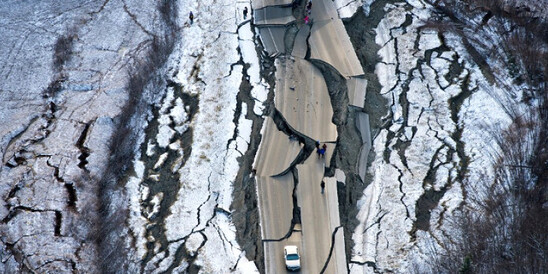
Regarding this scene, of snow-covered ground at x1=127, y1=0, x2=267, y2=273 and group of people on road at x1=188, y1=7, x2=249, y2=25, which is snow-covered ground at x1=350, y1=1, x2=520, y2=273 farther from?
group of people on road at x1=188, y1=7, x2=249, y2=25

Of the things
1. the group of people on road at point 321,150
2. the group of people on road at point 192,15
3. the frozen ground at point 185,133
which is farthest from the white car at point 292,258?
the group of people on road at point 192,15

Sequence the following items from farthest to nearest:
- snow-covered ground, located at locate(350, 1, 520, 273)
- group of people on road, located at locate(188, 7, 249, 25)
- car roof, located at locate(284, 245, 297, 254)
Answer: group of people on road, located at locate(188, 7, 249, 25) → snow-covered ground, located at locate(350, 1, 520, 273) → car roof, located at locate(284, 245, 297, 254)

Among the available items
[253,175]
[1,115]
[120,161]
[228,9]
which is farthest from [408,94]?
[1,115]

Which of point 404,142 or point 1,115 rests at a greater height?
point 1,115

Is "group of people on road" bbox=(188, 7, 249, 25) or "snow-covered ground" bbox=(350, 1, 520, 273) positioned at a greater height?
"group of people on road" bbox=(188, 7, 249, 25)

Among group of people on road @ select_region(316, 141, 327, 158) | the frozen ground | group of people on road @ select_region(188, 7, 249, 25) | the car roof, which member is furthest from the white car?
group of people on road @ select_region(188, 7, 249, 25)

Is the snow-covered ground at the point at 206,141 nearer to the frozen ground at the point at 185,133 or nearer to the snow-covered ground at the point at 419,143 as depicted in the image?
the frozen ground at the point at 185,133

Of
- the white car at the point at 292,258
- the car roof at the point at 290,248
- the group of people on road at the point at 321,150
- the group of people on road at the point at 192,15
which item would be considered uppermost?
the group of people on road at the point at 192,15

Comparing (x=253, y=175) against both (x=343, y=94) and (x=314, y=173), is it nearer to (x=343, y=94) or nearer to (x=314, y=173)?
(x=314, y=173)
